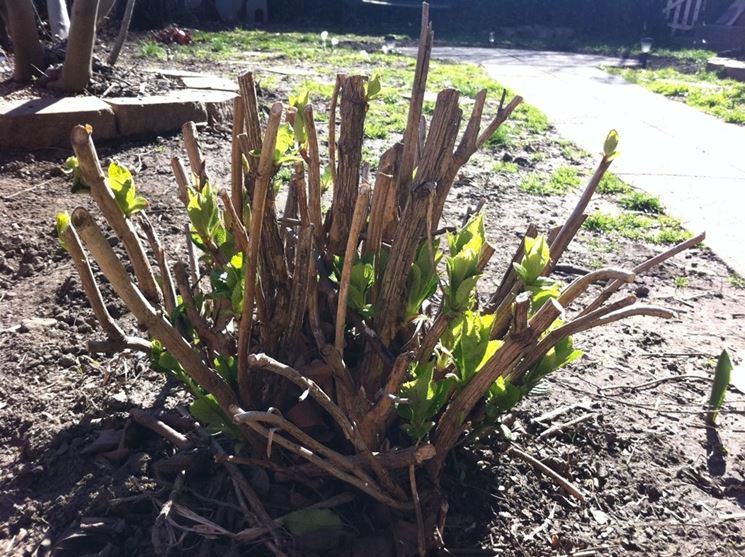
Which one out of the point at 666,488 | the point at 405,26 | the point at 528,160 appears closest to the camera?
the point at 666,488

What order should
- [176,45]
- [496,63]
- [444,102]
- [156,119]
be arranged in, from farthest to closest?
[496,63], [176,45], [156,119], [444,102]

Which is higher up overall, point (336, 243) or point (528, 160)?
point (336, 243)

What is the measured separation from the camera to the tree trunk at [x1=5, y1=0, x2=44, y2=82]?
4.90 metres

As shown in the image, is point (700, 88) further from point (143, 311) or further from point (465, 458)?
point (143, 311)

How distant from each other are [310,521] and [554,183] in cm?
370

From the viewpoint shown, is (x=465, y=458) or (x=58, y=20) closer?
(x=465, y=458)

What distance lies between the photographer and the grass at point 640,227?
4.04 metres

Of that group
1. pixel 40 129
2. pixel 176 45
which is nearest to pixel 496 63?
pixel 176 45

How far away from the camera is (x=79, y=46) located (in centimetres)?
487

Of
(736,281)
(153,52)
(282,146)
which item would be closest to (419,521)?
(282,146)

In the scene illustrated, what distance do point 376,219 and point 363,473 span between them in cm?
Answer: 57

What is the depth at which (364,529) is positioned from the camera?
1.74m

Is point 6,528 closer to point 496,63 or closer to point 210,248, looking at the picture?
point 210,248

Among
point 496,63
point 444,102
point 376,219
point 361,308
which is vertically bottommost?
point 496,63
